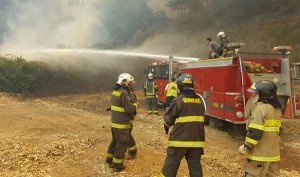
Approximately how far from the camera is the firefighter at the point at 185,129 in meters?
4.36

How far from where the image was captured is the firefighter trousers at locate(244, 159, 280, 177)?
4.04m

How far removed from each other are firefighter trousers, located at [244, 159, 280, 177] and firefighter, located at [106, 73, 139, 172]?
2427 millimetres

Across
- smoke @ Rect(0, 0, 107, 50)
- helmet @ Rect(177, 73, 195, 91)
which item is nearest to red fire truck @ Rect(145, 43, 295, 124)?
helmet @ Rect(177, 73, 195, 91)

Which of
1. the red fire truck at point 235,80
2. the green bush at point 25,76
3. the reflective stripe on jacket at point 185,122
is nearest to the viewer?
the reflective stripe on jacket at point 185,122

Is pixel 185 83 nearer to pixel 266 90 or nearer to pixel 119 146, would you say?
pixel 266 90

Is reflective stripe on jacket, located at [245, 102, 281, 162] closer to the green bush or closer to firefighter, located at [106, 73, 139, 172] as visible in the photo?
firefighter, located at [106, 73, 139, 172]

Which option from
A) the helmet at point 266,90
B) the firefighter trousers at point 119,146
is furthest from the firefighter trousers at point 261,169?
the firefighter trousers at point 119,146

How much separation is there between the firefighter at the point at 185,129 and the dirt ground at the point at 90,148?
1425 mm

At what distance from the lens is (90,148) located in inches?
299

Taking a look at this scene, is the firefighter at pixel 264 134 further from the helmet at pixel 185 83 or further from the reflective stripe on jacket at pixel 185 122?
the helmet at pixel 185 83

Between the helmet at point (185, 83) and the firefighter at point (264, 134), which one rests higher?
the helmet at point (185, 83)

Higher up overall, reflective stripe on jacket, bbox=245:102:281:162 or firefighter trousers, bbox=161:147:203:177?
reflective stripe on jacket, bbox=245:102:281:162

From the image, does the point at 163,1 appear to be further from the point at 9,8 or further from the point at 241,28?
the point at 9,8

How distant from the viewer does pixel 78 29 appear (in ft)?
98.7
